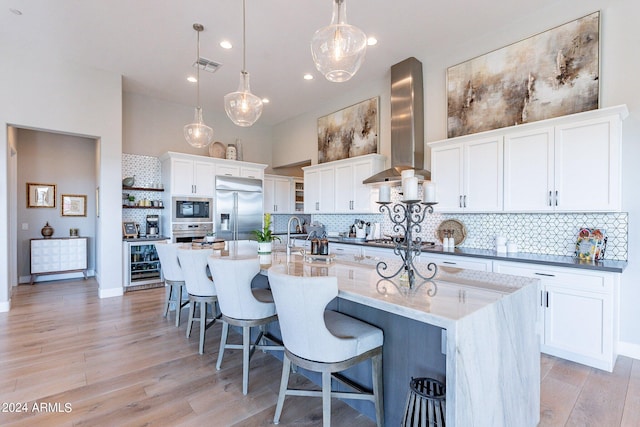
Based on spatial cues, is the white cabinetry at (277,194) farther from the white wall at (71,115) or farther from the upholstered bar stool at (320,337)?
the upholstered bar stool at (320,337)

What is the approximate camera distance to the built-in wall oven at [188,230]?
18.0 ft

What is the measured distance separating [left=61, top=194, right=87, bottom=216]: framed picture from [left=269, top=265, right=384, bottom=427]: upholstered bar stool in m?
6.57

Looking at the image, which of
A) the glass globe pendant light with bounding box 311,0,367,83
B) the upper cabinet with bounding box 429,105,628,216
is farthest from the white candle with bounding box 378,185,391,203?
the upper cabinet with bounding box 429,105,628,216

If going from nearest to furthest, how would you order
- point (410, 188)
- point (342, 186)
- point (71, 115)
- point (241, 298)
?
point (410, 188) → point (241, 298) → point (71, 115) → point (342, 186)

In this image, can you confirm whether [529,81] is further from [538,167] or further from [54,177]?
[54,177]

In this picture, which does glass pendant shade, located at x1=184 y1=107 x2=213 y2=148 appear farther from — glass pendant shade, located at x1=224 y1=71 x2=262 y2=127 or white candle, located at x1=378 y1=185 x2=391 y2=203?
white candle, located at x1=378 y1=185 x2=391 y2=203

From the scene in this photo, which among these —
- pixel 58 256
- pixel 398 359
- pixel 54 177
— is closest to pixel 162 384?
pixel 398 359

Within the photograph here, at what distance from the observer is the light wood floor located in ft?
6.47

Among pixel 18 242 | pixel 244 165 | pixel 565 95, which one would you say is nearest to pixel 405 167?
pixel 565 95

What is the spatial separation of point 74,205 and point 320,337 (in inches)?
273

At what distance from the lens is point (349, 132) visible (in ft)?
18.7

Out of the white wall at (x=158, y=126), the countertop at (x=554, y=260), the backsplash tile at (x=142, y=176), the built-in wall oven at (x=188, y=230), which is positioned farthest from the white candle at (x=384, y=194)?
the white wall at (x=158, y=126)

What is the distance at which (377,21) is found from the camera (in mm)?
3605

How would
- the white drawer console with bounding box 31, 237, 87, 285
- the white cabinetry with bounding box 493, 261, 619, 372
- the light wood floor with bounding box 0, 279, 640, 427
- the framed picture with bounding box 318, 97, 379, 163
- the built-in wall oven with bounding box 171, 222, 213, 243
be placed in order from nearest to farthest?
the light wood floor with bounding box 0, 279, 640, 427, the white cabinetry with bounding box 493, 261, 619, 372, the framed picture with bounding box 318, 97, 379, 163, the built-in wall oven with bounding box 171, 222, 213, 243, the white drawer console with bounding box 31, 237, 87, 285
